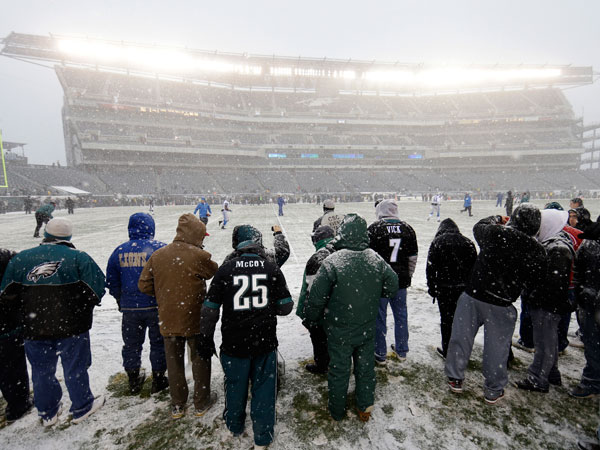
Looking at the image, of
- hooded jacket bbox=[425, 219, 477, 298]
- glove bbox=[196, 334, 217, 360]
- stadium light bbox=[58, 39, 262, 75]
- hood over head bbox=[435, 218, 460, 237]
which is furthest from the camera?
stadium light bbox=[58, 39, 262, 75]

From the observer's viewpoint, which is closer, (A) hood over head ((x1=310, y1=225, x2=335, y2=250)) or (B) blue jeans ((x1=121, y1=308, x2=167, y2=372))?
(B) blue jeans ((x1=121, y1=308, x2=167, y2=372))

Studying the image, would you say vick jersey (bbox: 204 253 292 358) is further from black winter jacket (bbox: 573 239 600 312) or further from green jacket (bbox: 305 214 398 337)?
black winter jacket (bbox: 573 239 600 312)

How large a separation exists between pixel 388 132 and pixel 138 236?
66215 millimetres

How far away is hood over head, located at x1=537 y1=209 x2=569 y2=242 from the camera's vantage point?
2.92 metres

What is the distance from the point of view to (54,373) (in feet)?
8.71

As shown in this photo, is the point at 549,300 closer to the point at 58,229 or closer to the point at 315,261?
the point at 315,261

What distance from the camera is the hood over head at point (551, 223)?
2.92m

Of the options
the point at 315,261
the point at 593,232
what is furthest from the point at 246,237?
the point at 593,232

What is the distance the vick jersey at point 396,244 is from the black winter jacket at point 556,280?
121cm

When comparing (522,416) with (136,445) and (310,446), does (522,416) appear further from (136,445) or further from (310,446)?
(136,445)

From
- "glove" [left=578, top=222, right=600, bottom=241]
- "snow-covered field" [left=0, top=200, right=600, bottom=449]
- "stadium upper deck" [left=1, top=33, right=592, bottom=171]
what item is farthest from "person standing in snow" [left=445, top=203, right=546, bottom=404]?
"stadium upper deck" [left=1, top=33, right=592, bottom=171]

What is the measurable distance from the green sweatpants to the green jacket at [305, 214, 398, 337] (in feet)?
0.18

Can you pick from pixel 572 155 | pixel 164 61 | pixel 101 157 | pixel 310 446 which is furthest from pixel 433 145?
pixel 310 446

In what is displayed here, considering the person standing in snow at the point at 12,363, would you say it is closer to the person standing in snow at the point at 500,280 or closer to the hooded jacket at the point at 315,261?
the hooded jacket at the point at 315,261
